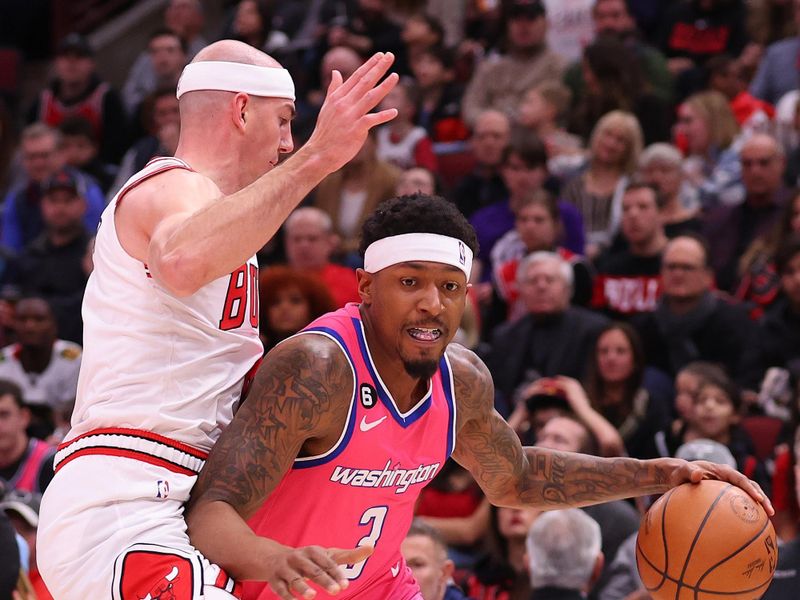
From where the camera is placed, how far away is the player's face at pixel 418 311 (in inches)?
175

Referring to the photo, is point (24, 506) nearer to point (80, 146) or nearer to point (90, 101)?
point (80, 146)

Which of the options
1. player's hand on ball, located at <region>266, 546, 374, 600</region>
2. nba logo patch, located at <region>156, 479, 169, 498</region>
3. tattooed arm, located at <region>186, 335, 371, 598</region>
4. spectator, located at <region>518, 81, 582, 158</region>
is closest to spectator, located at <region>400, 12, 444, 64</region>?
spectator, located at <region>518, 81, 582, 158</region>

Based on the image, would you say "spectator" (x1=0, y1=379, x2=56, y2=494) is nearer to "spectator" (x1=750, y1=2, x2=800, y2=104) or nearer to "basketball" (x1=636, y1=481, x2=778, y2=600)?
"basketball" (x1=636, y1=481, x2=778, y2=600)

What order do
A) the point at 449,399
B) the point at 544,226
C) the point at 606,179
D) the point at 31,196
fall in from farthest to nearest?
the point at 31,196, the point at 606,179, the point at 544,226, the point at 449,399

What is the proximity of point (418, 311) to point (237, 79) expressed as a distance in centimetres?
96

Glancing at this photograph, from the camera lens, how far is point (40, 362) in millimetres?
9891

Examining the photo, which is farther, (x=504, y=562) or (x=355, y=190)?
(x=355, y=190)

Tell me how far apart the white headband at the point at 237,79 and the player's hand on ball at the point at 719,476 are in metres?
1.95

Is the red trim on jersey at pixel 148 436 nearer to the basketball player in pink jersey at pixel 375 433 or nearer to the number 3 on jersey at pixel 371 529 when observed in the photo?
the basketball player in pink jersey at pixel 375 433

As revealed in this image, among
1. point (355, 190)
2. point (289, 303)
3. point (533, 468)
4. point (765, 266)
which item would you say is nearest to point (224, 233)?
point (533, 468)

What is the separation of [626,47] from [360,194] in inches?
96.5

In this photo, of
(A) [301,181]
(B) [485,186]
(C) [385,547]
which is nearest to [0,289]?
(B) [485,186]

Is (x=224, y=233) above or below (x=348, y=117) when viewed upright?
below

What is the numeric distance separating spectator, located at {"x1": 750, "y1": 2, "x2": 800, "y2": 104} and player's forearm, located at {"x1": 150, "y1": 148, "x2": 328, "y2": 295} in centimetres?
800
